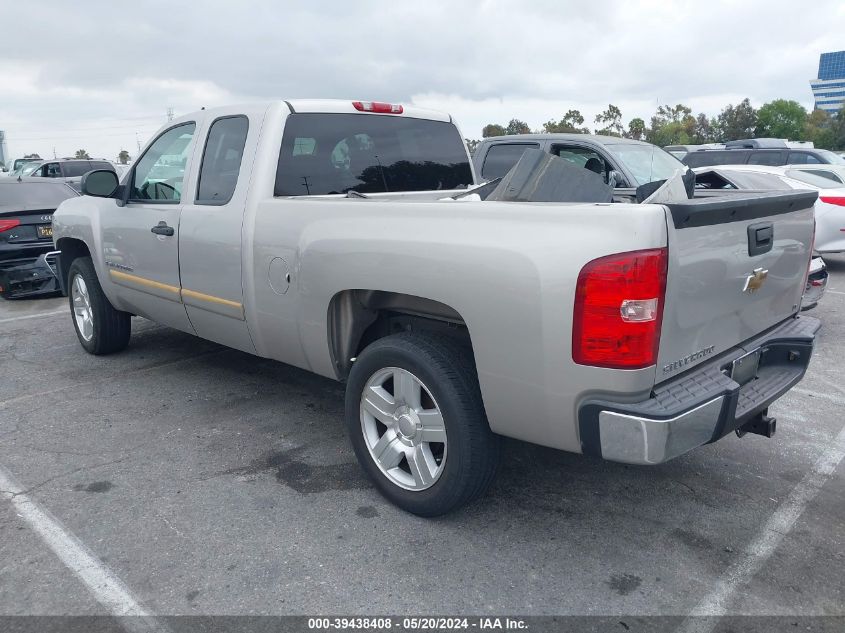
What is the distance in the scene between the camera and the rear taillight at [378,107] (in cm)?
433

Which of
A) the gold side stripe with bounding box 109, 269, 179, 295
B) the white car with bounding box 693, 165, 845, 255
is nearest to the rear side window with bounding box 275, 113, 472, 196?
the gold side stripe with bounding box 109, 269, 179, 295

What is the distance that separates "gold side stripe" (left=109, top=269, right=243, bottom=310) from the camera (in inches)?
159

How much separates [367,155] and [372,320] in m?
1.29

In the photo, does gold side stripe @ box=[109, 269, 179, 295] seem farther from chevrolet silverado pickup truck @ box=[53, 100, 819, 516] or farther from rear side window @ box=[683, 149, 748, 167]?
rear side window @ box=[683, 149, 748, 167]

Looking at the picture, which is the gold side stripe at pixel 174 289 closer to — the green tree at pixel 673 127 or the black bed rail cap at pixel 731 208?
the black bed rail cap at pixel 731 208

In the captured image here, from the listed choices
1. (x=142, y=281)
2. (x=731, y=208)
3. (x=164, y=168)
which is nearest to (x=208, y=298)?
(x=142, y=281)

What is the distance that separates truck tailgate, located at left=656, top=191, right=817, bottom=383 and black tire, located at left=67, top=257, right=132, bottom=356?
15.2ft

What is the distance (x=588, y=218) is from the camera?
2.46m

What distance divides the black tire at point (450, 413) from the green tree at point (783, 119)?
227 ft

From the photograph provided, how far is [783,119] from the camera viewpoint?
258 ft

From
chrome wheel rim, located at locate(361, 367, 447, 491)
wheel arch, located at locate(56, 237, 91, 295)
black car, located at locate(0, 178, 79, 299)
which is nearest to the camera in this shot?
chrome wheel rim, located at locate(361, 367, 447, 491)

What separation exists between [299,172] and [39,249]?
6.20 meters

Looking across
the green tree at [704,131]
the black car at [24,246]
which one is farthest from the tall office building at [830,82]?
→ the black car at [24,246]

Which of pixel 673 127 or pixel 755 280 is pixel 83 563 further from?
pixel 673 127
